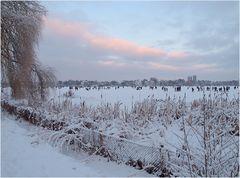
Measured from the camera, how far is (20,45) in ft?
66.7

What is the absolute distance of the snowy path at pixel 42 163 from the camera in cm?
609

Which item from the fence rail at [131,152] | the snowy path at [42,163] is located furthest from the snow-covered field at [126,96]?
the snowy path at [42,163]

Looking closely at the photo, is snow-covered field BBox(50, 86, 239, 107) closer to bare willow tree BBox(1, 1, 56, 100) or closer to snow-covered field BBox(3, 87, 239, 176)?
snow-covered field BBox(3, 87, 239, 176)

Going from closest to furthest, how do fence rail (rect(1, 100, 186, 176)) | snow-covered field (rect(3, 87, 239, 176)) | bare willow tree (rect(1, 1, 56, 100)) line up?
snow-covered field (rect(3, 87, 239, 176)) → fence rail (rect(1, 100, 186, 176)) → bare willow tree (rect(1, 1, 56, 100))

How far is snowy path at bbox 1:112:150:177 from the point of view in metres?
6.09

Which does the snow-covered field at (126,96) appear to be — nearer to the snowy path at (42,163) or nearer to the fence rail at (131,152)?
the fence rail at (131,152)

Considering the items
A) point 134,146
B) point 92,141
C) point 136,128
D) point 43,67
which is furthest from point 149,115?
point 43,67

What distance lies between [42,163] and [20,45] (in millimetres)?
14936

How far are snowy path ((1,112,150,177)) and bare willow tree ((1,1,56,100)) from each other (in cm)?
1154

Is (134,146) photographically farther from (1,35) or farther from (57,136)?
(1,35)

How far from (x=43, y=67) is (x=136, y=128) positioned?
14.2m

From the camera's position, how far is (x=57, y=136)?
9.38 meters

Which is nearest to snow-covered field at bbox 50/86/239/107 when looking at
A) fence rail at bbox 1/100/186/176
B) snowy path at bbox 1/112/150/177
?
fence rail at bbox 1/100/186/176

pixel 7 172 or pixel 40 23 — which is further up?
pixel 40 23
